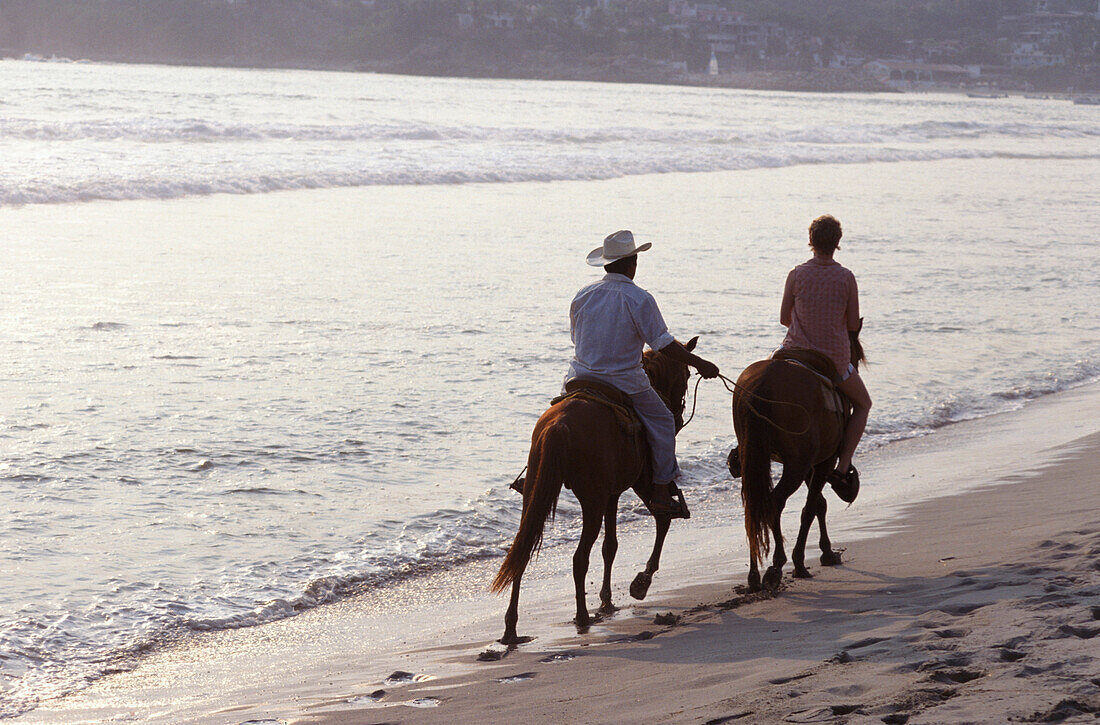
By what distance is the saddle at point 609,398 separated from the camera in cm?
540

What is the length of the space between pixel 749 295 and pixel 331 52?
13310 cm

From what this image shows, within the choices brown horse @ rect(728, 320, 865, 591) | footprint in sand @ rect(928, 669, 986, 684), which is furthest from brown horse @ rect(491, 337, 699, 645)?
footprint in sand @ rect(928, 669, 986, 684)

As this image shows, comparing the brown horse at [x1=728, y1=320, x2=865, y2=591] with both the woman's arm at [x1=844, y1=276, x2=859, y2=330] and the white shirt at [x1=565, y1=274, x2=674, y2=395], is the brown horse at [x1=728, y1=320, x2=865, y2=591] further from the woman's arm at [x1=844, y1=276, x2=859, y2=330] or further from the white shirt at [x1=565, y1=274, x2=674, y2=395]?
the white shirt at [x1=565, y1=274, x2=674, y2=395]

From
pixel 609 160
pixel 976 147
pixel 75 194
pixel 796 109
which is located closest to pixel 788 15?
pixel 796 109

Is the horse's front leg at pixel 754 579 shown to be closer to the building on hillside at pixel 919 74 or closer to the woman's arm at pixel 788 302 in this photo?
the woman's arm at pixel 788 302

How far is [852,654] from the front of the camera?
14.3 ft

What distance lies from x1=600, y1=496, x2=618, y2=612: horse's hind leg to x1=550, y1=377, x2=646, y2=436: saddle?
40 cm

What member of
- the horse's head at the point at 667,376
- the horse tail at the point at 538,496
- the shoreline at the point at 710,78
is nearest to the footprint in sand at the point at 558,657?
the horse tail at the point at 538,496

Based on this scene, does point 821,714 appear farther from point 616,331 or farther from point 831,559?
point 831,559

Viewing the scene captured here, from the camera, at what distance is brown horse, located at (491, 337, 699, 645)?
5074 mm

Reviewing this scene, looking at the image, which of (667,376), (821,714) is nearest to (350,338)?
(667,376)

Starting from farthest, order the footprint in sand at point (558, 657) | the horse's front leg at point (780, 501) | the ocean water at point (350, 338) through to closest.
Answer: the ocean water at point (350, 338) → the horse's front leg at point (780, 501) → the footprint in sand at point (558, 657)

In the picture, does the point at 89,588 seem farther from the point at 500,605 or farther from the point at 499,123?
the point at 499,123

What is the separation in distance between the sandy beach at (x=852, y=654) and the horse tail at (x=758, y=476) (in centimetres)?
34
